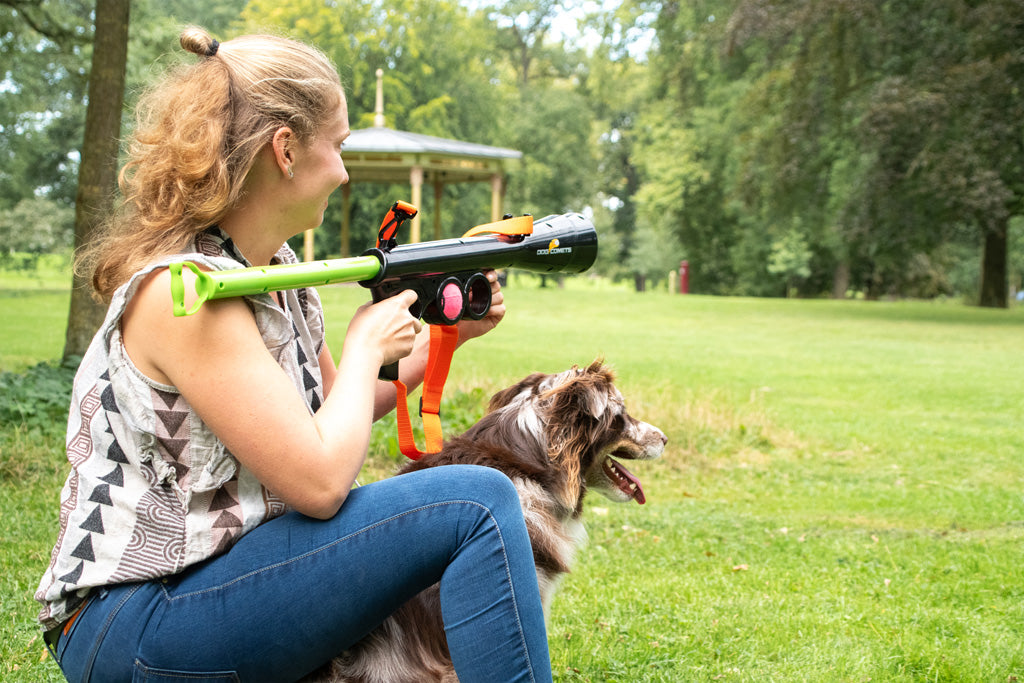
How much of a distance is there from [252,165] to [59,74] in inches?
776

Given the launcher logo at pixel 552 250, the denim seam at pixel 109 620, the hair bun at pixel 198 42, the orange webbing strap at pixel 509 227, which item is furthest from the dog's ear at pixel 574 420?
the hair bun at pixel 198 42

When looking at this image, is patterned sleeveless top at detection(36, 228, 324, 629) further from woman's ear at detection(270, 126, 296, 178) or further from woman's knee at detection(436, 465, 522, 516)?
woman's knee at detection(436, 465, 522, 516)

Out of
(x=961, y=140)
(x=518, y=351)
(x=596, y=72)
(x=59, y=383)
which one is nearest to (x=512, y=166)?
(x=596, y=72)

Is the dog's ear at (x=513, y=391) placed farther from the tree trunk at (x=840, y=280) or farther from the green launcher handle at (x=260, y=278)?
the tree trunk at (x=840, y=280)

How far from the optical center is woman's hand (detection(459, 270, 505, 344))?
8.18 feet

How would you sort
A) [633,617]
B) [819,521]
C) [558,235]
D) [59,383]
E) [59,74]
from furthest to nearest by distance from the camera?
[59,74], [59,383], [819,521], [633,617], [558,235]

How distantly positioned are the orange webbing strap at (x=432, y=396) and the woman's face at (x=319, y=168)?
48 centimetres

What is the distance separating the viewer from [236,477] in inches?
75.0

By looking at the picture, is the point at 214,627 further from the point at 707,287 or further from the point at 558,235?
the point at 707,287

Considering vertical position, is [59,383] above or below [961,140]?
below

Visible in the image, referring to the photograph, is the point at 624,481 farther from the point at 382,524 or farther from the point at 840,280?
the point at 840,280

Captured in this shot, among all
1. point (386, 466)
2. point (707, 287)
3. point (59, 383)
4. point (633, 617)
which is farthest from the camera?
point (707, 287)

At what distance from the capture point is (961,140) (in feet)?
64.0

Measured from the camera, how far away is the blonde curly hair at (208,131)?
1.88m
